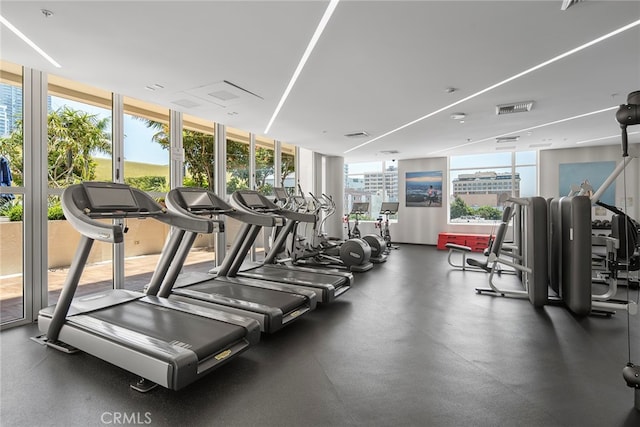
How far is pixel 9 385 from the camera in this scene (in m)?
2.37

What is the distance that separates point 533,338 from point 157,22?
4434 millimetres

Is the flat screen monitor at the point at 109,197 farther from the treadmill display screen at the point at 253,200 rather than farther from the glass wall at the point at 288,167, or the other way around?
the glass wall at the point at 288,167

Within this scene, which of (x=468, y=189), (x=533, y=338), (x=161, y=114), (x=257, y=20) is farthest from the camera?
(x=468, y=189)

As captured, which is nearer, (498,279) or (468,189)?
(498,279)

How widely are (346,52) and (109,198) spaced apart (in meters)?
2.69

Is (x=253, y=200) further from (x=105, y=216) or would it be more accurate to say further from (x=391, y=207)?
(x=391, y=207)

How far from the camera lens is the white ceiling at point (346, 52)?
8.61 ft

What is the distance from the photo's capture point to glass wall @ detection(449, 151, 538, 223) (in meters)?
9.68

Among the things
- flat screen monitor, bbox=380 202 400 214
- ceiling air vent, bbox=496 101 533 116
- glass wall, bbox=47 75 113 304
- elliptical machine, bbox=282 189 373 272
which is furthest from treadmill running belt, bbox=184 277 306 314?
flat screen monitor, bbox=380 202 400 214

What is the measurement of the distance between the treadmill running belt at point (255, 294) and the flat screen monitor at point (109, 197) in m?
1.29

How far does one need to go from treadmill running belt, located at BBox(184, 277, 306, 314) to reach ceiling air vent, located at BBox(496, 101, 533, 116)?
4.28 metres

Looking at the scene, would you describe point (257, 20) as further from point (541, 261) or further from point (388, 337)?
point (541, 261)

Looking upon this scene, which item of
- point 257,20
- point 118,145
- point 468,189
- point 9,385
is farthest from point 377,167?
point 9,385

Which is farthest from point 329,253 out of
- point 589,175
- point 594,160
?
point 594,160
